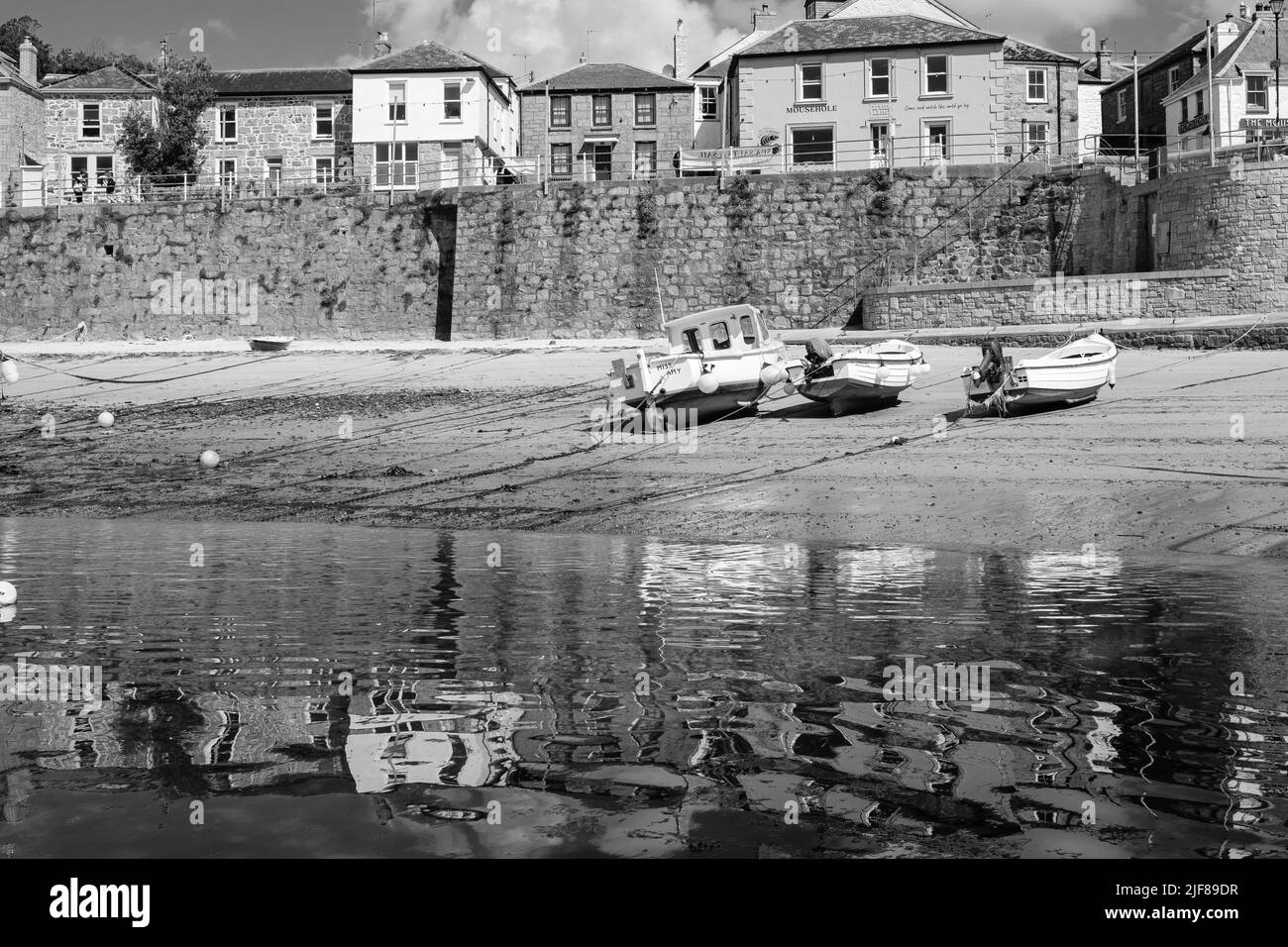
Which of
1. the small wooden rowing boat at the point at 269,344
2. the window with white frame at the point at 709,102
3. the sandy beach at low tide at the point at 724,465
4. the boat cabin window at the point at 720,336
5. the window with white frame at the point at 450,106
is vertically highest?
the window with white frame at the point at 709,102

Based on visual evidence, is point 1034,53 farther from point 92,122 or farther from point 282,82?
point 92,122

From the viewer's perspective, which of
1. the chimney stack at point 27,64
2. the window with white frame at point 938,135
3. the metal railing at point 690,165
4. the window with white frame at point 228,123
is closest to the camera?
the metal railing at point 690,165

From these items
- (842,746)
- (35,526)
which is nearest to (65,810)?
(842,746)

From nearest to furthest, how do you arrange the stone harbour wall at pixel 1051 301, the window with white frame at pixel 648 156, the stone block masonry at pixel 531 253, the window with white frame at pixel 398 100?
the stone harbour wall at pixel 1051 301, the stone block masonry at pixel 531 253, the window with white frame at pixel 398 100, the window with white frame at pixel 648 156

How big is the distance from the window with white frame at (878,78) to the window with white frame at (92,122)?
30.3 metres

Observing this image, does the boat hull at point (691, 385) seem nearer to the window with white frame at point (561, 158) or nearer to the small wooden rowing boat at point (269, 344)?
the small wooden rowing boat at point (269, 344)

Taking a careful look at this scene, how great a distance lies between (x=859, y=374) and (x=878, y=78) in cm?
2280

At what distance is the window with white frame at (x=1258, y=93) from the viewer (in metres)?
46.5

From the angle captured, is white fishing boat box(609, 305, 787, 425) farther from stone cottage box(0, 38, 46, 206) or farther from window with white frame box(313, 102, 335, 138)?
stone cottage box(0, 38, 46, 206)

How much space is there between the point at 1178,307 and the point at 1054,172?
6.95 metres

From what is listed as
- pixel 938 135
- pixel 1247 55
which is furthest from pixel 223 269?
pixel 1247 55

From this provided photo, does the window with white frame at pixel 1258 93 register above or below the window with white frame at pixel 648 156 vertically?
above

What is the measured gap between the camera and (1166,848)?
177 inches

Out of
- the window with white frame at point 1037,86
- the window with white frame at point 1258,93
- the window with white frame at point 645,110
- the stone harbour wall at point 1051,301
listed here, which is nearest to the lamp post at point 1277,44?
the window with white frame at point 1258,93
